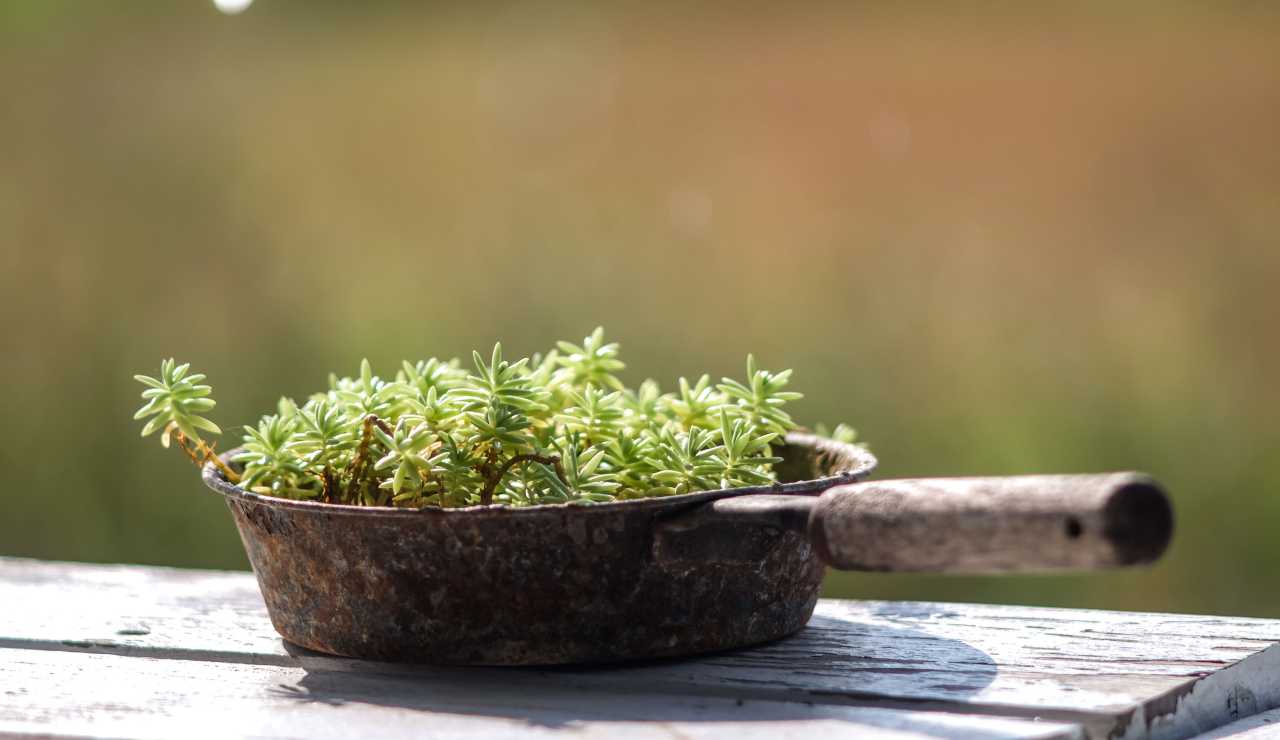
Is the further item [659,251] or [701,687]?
[659,251]

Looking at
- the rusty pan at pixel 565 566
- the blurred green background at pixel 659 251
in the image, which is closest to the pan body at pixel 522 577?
the rusty pan at pixel 565 566

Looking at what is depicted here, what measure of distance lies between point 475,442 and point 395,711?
0.63 feet

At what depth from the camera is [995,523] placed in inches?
28.4

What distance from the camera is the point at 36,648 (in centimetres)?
109

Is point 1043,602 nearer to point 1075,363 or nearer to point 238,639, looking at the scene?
point 1075,363

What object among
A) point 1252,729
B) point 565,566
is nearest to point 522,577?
point 565,566

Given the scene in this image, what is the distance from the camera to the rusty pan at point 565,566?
2.76ft

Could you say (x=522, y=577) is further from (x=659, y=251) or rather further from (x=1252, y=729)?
(x=659, y=251)

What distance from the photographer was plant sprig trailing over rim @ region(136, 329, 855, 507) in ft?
3.03

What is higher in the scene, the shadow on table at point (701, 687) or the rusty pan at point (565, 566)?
the rusty pan at point (565, 566)

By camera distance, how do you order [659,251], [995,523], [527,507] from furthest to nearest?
1. [659,251]
2. [527,507]
3. [995,523]

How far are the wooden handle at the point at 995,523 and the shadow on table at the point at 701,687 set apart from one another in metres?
0.12

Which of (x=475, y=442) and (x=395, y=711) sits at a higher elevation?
(x=475, y=442)

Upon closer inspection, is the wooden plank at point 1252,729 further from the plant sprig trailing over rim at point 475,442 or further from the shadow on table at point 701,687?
the plant sprig trailing over rim at point 475,442
